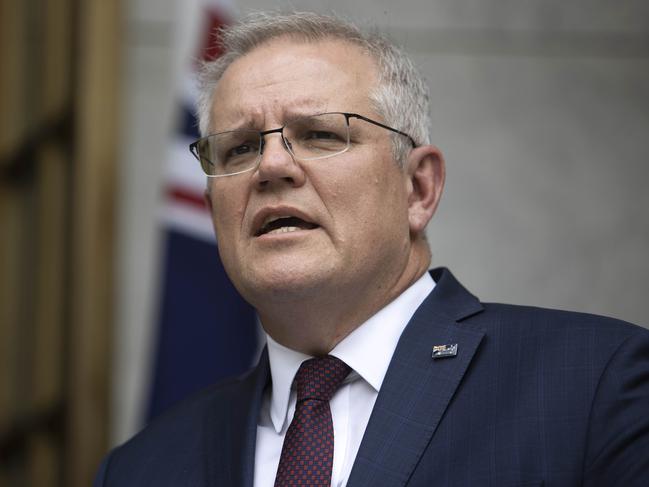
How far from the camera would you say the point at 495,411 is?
1704 mm

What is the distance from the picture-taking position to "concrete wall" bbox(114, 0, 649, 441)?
3928 mm

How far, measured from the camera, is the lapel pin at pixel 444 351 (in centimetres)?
185

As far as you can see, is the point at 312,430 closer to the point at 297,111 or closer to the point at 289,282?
the point at 289,282

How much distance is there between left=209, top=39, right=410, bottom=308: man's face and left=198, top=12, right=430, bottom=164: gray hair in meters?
0.03

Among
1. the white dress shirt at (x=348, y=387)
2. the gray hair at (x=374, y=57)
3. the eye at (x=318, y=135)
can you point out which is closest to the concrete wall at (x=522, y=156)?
the gray hair at (x=374, y=57)

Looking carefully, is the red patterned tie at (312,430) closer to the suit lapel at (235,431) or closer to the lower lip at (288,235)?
the suit lapel at (235,431)

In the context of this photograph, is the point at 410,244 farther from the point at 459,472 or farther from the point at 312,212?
the point at 459,472

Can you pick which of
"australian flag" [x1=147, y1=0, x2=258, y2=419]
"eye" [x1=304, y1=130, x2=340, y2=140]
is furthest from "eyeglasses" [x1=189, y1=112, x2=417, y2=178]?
"australian flag" [x1=147, y1=0, x2=258, y2=419]

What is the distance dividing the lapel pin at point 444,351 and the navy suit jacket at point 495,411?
1 cm

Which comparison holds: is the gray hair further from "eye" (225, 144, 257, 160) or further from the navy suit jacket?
the navy suit jacket

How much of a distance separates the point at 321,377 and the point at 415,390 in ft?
0.73

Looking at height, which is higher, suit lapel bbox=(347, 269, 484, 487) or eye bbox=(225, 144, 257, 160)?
eye bbox=(225, 144, 257, 160)

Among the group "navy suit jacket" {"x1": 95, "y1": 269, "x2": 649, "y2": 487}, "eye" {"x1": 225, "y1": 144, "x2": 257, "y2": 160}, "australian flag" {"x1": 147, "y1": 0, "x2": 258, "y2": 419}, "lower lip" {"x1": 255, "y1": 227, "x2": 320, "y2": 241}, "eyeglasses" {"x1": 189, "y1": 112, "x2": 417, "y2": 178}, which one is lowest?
"australian flag" {"x1": 147, "y1": 0, "x2": 258, "y2": 419}

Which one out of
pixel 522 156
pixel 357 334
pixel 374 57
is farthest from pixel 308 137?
pixel 522 156
